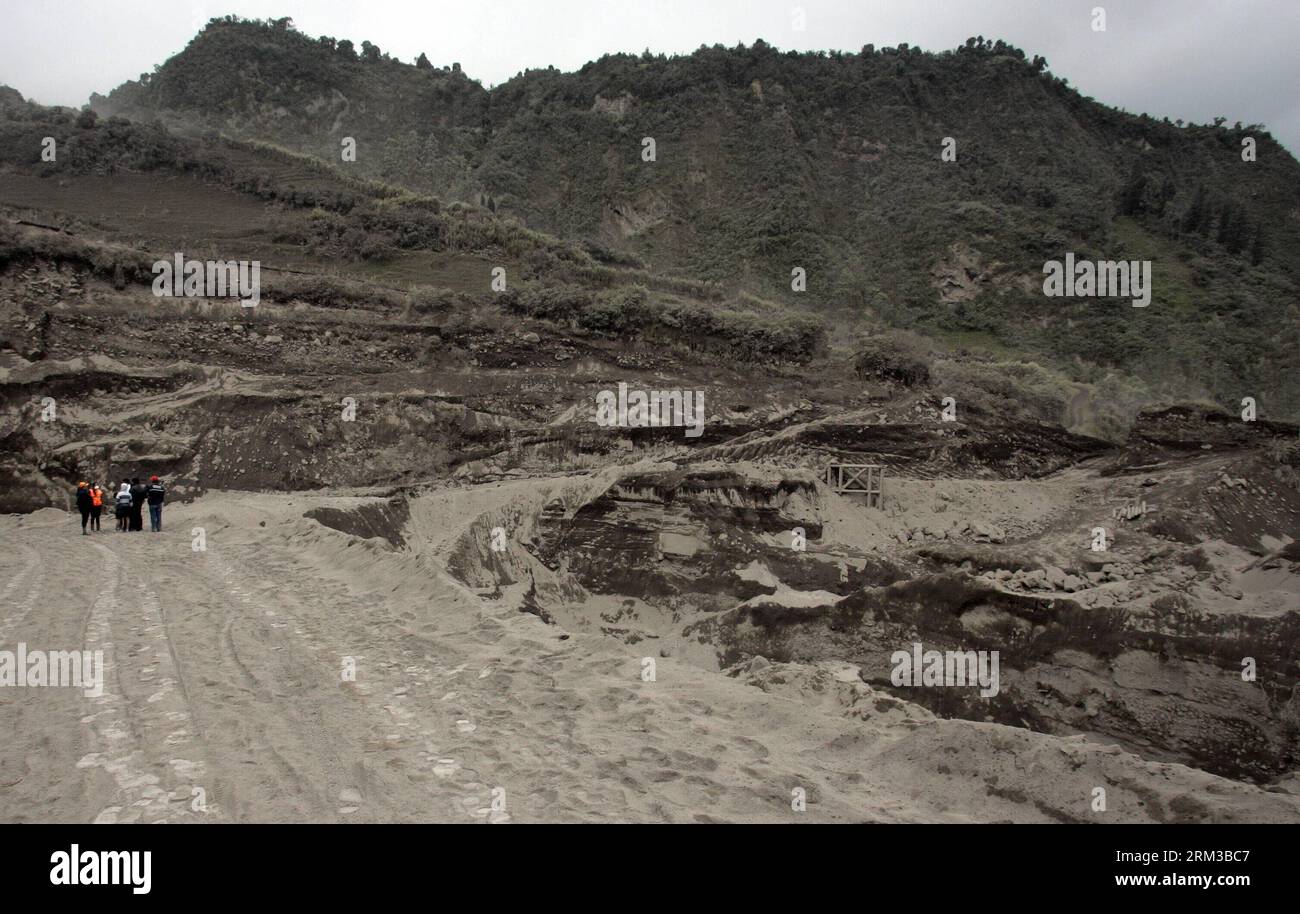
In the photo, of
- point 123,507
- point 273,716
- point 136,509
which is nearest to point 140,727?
point 273,716

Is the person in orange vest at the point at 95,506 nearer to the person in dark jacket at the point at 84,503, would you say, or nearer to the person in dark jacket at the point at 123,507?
the person in dark jacket at the point at 84,503

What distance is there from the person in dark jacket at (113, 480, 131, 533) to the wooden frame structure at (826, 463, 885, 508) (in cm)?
1266

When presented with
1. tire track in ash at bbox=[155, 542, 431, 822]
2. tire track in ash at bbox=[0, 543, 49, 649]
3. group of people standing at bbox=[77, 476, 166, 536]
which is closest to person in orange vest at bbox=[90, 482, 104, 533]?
group of people standing at bbox=[77, 476, 166, 536]

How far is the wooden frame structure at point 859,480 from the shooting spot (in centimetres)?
1619

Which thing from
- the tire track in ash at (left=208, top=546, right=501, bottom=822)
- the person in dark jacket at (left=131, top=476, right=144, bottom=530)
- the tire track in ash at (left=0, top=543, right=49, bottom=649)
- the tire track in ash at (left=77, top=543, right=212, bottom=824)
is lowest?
the tire track in ash at (left=208, top=546, right=501, bottom=822)

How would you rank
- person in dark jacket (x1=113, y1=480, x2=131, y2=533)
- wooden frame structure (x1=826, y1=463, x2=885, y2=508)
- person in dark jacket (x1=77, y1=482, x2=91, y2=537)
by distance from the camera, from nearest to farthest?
person in dark jacket (x1=77, y1=482, x2=91, y2=537)
person in dark jacket (x1=113, y1=480, x2=131, y2=533)
wooden frame structure (x1=826, y1=463, x2=885, y2=508)

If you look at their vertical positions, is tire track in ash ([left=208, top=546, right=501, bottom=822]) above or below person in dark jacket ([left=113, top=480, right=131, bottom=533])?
below

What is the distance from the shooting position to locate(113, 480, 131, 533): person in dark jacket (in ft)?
37.2

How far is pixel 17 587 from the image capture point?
7195mm

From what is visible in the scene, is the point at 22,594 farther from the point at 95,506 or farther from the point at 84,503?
the point at 95,506

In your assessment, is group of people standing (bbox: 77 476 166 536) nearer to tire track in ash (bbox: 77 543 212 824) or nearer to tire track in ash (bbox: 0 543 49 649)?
tire track in ash (bbox: 0 543 49 649)

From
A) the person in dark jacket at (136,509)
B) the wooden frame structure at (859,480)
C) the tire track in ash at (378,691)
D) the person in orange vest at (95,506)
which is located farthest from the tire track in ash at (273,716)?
the wooden frame structure at (859,480)

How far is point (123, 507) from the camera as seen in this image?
447 inches

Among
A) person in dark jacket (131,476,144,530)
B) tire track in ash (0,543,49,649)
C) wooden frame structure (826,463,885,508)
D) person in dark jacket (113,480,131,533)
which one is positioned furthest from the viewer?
wooden frame structure (826,463,885,508)
